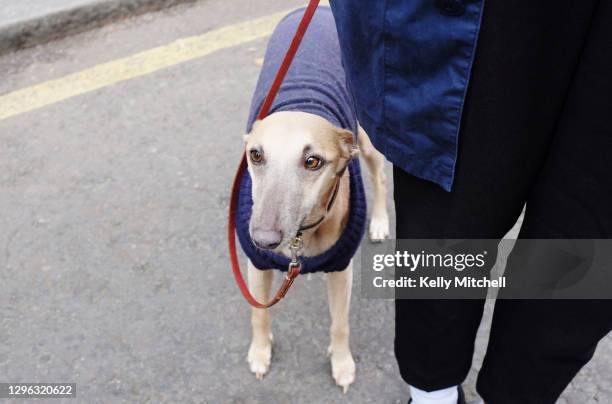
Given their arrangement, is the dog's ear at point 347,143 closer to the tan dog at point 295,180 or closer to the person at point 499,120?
the tan dog at point 295,180

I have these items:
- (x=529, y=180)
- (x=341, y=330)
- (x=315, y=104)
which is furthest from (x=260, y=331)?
(x=529, y=180)

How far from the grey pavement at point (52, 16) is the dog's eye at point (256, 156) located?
9.01 feet

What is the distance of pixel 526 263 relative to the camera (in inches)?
59.6

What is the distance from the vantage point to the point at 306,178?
182 cm

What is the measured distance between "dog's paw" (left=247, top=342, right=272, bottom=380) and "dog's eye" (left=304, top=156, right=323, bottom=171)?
0.80 metres

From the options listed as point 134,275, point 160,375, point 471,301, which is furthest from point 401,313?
point 134,275

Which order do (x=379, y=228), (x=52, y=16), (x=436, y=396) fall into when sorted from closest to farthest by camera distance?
(x=436, y=396) → (x=379, y=228) → (x=52, y=16)

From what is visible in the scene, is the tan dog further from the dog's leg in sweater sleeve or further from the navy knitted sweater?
the dog's leg in sweater sleeve

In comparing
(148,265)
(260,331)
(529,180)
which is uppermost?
(529,180)

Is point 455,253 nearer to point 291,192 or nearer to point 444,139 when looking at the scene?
point 444,139

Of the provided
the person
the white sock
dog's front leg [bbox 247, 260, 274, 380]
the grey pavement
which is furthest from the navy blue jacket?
the grey pavement

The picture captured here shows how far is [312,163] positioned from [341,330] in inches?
28.7

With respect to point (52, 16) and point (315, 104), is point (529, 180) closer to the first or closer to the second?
point (315, 104)

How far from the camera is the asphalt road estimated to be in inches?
90.7
